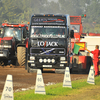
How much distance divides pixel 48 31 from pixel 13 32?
5.08 meters

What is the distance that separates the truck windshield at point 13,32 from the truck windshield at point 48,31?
4522mm

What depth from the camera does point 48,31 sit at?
19094 millimetres

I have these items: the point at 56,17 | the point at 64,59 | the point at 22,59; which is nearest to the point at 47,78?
the point at 64,59

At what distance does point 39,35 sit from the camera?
19.0 m

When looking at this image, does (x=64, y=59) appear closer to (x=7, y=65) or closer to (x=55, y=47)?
(x=55, y=47)

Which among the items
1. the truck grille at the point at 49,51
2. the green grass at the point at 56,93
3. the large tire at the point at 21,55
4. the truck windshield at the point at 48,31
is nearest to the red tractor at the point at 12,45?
the large tire at the point at 21,55

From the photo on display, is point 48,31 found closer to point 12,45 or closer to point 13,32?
point 12,45

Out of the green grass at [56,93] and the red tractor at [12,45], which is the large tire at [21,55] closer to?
the red tractor at [12,45]

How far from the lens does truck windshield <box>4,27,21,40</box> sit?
23.4 metres

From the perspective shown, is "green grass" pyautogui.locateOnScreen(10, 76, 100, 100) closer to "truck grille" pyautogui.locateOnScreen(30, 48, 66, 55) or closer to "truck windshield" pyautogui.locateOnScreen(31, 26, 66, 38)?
"truck grille" pyautogui.locateOnScreen(30, 48, 66, 55)

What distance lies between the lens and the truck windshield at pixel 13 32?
23.4 m

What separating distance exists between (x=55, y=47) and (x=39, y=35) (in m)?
1.05

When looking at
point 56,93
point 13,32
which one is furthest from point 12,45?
point 56,93

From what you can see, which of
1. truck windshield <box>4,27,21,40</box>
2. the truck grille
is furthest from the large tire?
the truck grille
